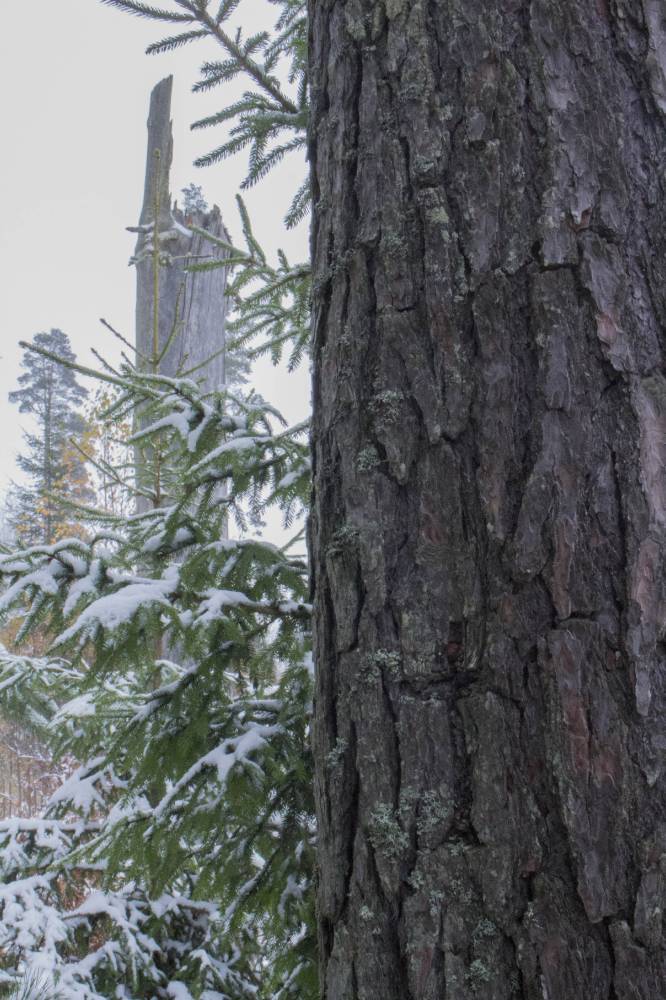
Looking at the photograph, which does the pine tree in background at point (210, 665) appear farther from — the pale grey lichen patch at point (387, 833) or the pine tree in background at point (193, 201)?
the pine tree in background at point (193, 201)

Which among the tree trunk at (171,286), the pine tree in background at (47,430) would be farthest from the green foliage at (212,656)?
the pine tree in background at (47,430)

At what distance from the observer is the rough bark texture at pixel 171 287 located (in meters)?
5.75

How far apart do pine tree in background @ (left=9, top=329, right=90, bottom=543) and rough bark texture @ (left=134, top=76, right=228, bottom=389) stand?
10.1 meters

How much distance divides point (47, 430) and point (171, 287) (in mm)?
14893

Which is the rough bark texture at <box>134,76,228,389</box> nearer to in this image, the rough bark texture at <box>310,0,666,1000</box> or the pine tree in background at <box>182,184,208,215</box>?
the pine tree in background at <box>182,184,208,215</box>

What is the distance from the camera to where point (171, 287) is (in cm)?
600

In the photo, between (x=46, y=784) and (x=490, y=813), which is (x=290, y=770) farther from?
(x=46, y=784)

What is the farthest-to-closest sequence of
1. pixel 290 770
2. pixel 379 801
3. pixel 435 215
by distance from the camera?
pixel 290 770 < pixel 435 215 < pixel 379 801

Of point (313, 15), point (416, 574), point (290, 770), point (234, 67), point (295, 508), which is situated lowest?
point (290, 770)

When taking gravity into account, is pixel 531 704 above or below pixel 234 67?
below

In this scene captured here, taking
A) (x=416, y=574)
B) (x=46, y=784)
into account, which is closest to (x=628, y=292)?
(x=416, y=574)

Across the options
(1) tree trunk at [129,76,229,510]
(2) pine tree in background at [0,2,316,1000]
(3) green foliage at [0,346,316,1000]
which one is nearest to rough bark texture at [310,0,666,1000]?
(2) pine tree in background at [0,2,316,1000]

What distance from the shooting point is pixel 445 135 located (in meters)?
1.26

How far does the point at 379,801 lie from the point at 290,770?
0.86m
